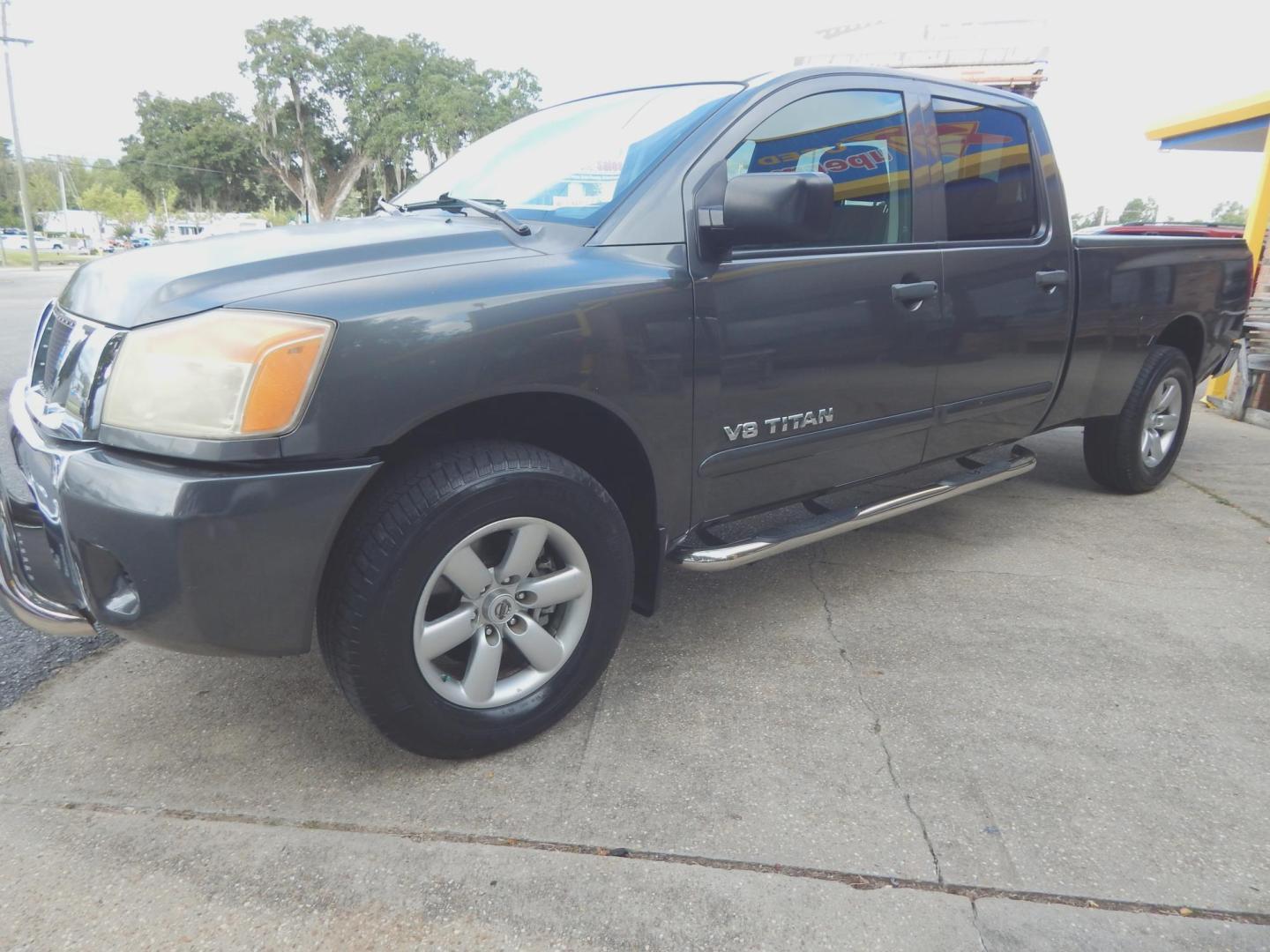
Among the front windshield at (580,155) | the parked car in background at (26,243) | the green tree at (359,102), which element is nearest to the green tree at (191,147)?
the green tree at (359,102)

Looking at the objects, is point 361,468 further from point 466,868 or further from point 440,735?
point 466,868

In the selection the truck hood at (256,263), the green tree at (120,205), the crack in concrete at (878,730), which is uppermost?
the green tree at (120,205)

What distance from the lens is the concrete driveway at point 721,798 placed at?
164cm

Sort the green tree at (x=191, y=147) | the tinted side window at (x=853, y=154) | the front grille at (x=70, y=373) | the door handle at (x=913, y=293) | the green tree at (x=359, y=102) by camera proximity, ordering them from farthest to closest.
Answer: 1. the green tree at (x=191, y=147)
2. the green tree at (x=359, y=102)
3. the door handle at (x=913, y=293)
4. the tinted side window at (x=853, y=154)
5. the front grille at (x=70, y=373)

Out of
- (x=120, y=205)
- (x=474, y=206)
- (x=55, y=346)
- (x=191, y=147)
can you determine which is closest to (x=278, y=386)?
(x=55, y=346)

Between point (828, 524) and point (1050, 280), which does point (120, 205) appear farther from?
point (828, 524)

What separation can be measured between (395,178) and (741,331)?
43142 mm

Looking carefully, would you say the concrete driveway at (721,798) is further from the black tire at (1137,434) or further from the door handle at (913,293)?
the black tire at (1137,434)

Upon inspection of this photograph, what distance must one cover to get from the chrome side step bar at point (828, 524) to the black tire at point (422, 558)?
0.41 metres

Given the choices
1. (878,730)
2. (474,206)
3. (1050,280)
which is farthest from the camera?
(1050,280)

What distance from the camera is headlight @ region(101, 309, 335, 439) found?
163 centimetres

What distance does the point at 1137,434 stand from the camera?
4.19 metres

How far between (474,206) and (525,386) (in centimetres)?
86

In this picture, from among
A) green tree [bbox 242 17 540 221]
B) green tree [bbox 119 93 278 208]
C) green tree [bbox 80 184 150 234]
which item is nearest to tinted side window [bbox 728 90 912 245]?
green tree [bbox 242 17 540 221]
